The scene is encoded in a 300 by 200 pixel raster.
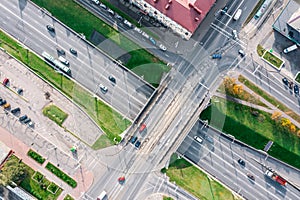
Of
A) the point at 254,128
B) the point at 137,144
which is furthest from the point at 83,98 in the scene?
the point at 254,128

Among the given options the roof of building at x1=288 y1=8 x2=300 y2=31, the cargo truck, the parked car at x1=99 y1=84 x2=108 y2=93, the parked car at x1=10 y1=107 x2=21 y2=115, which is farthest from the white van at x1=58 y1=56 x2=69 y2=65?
the cargo truck

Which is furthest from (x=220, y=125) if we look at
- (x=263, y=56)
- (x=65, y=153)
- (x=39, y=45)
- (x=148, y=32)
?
(x=39, y=45)

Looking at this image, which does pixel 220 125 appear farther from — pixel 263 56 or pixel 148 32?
pixel 148 32

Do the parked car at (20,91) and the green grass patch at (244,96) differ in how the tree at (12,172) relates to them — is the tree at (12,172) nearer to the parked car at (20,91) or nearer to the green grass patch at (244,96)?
the parked car at (20,91)

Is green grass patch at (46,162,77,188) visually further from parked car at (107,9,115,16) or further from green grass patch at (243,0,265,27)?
green grass patch at (243,0,265,27)

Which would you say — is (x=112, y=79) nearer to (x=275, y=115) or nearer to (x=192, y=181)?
(x=192, y=181)

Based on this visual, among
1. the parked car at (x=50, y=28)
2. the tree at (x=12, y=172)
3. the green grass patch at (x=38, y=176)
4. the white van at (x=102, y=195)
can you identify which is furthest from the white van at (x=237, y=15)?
the tree at (x=12, y=172)
